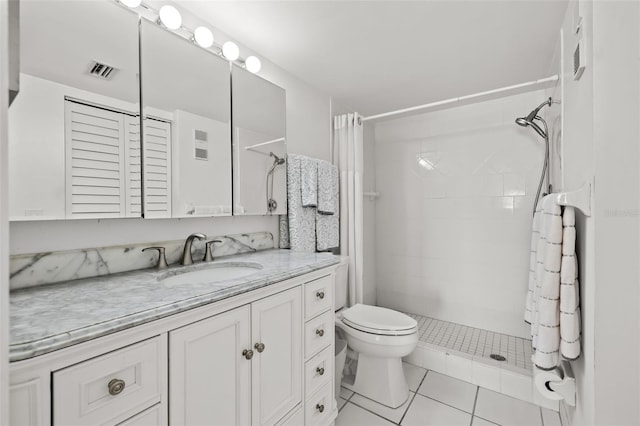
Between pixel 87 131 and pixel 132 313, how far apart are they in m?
0.79

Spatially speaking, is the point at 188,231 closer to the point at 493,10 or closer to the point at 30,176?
the point at 30,176

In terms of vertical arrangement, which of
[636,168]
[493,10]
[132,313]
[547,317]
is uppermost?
[493,10]

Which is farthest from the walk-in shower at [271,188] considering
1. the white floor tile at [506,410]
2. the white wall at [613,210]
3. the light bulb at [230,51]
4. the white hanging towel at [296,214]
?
the white floor tile at [506,410]

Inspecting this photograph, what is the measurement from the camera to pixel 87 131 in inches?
44.5

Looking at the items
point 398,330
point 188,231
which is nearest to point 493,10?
point 398,330

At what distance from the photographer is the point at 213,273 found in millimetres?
1491

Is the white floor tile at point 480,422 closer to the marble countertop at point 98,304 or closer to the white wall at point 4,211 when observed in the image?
the marble countertop at point 98,304

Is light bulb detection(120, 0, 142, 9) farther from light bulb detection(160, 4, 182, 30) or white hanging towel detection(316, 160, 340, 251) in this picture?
white hanging towel detection(316, 160, 340, 251)

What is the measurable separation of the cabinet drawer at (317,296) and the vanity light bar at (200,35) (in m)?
1.31

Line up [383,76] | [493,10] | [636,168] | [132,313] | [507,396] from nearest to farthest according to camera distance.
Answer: [132,313]
[636,168]
[493,10]
[507,396]
[383,76]

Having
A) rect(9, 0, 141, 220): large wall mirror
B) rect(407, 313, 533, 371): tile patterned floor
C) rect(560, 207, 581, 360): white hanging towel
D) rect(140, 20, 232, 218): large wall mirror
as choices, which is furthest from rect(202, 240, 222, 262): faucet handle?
rect(407, 313, 533, 371): tile patterned floor

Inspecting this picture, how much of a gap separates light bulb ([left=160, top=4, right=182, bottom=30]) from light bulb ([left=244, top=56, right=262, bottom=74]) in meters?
0.46

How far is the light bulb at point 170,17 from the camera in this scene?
1.33m

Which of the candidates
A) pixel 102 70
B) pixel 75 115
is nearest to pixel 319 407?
pixel 75 115
